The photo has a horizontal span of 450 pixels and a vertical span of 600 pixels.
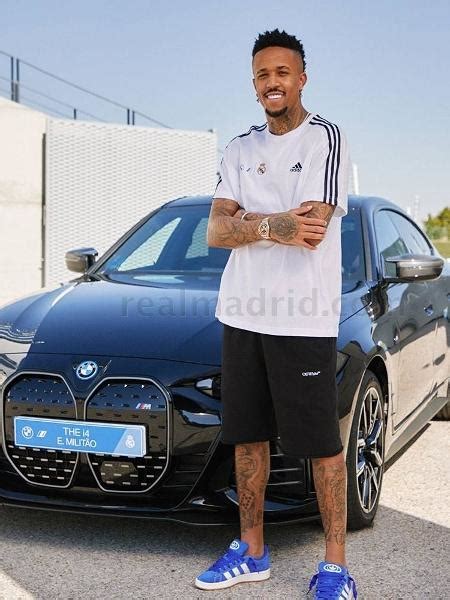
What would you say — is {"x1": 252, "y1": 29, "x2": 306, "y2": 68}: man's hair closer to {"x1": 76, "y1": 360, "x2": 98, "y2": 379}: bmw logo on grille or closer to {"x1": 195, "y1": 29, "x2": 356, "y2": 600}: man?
{"x1": 195, "y1": 29, "x2": 356, "y2": 600}: man

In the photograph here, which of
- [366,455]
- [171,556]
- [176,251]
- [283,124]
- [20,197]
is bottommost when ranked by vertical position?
[171,556]

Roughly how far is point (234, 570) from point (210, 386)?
655mm

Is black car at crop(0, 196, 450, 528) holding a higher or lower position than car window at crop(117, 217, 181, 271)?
lower

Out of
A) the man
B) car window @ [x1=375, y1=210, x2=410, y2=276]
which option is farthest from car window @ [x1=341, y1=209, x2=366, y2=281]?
→ the man

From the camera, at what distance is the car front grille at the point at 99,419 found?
3092 millimetres

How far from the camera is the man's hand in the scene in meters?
2.75

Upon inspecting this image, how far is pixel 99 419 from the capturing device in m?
3.12

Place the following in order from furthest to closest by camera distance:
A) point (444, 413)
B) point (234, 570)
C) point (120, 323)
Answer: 1. point (444, 413)
2. point (120, 323)
3. point (234, 570)

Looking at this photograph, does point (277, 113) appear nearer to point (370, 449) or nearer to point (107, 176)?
point (370, 449)

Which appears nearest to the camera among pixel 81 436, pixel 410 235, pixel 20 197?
pixel 81 436

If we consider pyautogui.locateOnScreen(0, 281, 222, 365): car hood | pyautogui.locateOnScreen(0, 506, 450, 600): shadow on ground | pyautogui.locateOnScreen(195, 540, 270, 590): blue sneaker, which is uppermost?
pyautogui.locateOnScreen(0, 281, 222, 365): car hood

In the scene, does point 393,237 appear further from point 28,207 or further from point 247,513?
point 28,207

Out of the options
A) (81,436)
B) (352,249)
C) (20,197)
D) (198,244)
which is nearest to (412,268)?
(352,249)

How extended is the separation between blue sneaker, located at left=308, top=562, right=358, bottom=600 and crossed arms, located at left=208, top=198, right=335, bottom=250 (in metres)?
1.08
